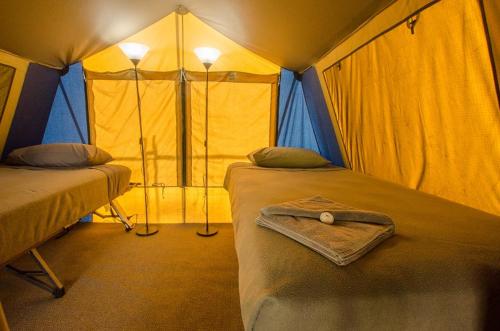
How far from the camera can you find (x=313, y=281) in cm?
62

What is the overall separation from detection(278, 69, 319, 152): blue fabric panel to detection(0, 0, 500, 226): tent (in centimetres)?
1

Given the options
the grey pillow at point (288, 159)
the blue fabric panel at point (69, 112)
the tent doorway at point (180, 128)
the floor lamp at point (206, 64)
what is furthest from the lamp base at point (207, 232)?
the blue fabric panel at point (69, 112)

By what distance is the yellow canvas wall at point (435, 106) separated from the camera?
3.43 ft

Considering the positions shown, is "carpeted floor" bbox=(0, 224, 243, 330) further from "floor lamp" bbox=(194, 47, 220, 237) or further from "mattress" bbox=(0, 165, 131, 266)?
"mattress" bbox=(0, 165, 131, 266)

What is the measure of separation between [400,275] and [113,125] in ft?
9.31

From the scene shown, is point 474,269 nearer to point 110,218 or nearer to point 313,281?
point 313,281

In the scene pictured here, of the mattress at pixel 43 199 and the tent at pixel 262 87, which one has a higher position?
the tent at pixel 262 87

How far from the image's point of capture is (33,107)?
8.12ft

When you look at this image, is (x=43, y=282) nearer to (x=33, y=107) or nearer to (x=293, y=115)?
(x=33, y=107)

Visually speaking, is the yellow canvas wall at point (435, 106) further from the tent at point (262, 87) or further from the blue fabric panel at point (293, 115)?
the blue fabric panel at point (293, 115)

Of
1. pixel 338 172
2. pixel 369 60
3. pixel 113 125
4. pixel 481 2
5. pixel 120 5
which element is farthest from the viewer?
pixel 113 125

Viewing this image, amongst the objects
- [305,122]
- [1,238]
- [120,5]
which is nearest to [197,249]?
[1,238]

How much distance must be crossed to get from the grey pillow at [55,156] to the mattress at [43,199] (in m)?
0.10

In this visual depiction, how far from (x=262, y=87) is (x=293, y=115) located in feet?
1.50
